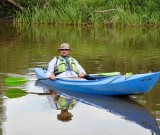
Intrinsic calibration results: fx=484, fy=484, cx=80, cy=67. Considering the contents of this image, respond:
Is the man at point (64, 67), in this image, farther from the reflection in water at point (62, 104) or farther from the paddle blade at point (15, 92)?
the paddle blade at point (15, 92)

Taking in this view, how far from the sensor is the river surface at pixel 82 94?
796 cm

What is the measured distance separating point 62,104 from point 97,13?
2049cm

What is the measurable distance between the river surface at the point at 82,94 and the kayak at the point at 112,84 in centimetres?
15

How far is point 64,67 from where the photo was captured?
1101 cm

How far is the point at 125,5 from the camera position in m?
30.5

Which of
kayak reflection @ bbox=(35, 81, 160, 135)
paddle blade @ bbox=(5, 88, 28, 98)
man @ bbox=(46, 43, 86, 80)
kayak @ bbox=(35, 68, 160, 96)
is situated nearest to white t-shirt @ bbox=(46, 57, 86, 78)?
man @ bbox=(46, 43, 86, 80)

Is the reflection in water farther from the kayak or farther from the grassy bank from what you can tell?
the grassy bank

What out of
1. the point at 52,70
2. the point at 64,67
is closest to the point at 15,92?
the point at 52,70

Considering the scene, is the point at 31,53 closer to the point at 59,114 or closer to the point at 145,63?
the point at 145,63

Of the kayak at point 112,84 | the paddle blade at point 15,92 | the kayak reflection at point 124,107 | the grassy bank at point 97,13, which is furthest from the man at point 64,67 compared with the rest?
the grassy bank at point 97,13

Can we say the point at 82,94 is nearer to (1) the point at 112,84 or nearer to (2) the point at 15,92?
(1) the point at 112,84

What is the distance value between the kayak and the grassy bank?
1801cm

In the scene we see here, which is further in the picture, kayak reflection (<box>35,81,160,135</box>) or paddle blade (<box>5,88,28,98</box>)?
paddle blade (<box>5,88,28,98</box>)

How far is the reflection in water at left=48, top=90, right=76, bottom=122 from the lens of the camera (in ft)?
28.5
